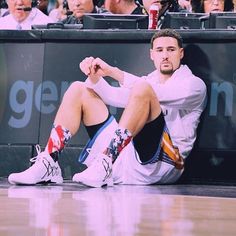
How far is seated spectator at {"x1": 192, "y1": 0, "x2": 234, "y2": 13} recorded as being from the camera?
9.48m

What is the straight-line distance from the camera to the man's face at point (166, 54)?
7664 mm

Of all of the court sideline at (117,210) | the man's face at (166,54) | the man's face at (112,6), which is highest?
the man's face at (112,6)

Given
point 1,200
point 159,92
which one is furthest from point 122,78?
point 1,200

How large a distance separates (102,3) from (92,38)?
2.69 metres

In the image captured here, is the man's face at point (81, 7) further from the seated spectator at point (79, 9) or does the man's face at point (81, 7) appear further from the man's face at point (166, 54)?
the man's face at point (166, 54)

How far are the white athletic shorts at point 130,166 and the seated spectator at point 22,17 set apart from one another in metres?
2.75

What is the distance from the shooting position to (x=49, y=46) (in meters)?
8.23

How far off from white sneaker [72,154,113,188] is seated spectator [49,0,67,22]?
4.13 metres

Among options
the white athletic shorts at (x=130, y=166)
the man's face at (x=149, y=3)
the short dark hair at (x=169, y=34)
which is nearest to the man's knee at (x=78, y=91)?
the white athletic shorts at (x=130, y=166)

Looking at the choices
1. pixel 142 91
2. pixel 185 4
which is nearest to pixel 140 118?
pixel 142 91

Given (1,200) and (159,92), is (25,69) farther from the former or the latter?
(1,200)

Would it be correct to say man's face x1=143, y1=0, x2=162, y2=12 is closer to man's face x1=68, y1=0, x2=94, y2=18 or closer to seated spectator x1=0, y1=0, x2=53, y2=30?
man's face x1=68, y1=0, x2=94, y2=18

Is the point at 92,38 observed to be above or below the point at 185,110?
above

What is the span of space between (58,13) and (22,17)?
147 cm
